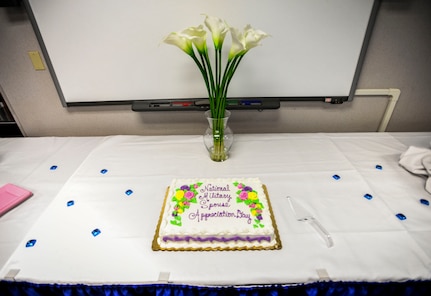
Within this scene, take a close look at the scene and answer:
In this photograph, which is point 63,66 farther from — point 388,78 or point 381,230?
point 388,78

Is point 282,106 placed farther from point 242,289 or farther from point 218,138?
point 242,289

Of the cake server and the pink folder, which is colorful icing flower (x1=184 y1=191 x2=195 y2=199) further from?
the pink folder

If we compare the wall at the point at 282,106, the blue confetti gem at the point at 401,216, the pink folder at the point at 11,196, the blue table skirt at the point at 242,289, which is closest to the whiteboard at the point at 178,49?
the wall at the point at 282,106

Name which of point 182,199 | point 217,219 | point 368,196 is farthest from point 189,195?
point 368,196

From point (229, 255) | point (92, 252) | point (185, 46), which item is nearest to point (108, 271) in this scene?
point (92, 252)

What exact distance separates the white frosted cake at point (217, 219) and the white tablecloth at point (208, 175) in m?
0.03

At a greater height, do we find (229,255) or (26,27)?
(26,27)

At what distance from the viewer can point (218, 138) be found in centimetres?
98

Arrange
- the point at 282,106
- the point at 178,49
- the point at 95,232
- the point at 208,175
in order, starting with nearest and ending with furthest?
the point at 95,232 < the point at 208,175 < the point at 178,49 < the point at 282,106

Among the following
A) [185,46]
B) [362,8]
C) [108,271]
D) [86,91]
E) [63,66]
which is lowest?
[108,271]

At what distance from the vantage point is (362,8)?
3.22 feet

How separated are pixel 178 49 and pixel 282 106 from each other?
0.59 metres

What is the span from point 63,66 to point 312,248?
4.29 feet

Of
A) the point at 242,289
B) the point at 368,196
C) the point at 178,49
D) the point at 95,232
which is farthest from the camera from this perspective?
the point at 178,49
